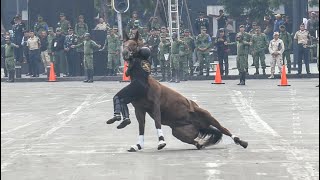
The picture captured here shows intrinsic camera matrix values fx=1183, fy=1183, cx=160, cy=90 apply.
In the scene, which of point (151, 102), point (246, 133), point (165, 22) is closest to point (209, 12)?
point (165, 22)

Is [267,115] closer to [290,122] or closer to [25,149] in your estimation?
[290,122]

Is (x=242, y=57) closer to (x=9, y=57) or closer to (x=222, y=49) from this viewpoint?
(x=222, y=49)

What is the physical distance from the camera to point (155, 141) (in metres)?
18.6

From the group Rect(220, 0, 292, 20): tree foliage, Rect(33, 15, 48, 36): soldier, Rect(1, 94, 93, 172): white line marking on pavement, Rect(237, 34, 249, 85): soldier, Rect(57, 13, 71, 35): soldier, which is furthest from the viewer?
Rect(220, 0, 292, 20): tree foliage

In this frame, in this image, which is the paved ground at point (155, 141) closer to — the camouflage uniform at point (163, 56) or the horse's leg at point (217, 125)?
the horse's leg at point (217, 125)

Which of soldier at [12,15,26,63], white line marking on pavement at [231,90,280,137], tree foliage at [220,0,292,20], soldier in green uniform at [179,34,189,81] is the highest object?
tree foliage at [220,0,292,20]

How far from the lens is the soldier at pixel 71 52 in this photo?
134 ft

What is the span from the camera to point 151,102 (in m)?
16.6

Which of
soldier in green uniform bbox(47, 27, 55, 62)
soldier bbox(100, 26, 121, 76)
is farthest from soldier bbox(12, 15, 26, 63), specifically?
soldier bbox(100, 26, 121, 76)

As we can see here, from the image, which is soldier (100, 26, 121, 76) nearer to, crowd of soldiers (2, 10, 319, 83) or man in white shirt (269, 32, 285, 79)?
crowd of soldiers (2, 10, 319, 83)

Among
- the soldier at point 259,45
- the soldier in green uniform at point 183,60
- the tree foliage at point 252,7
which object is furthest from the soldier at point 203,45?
the tree foliage at point 252,7

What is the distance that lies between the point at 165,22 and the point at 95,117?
18944 mm

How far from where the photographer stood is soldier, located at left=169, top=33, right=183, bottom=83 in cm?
3766

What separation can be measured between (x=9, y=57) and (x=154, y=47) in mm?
5064
